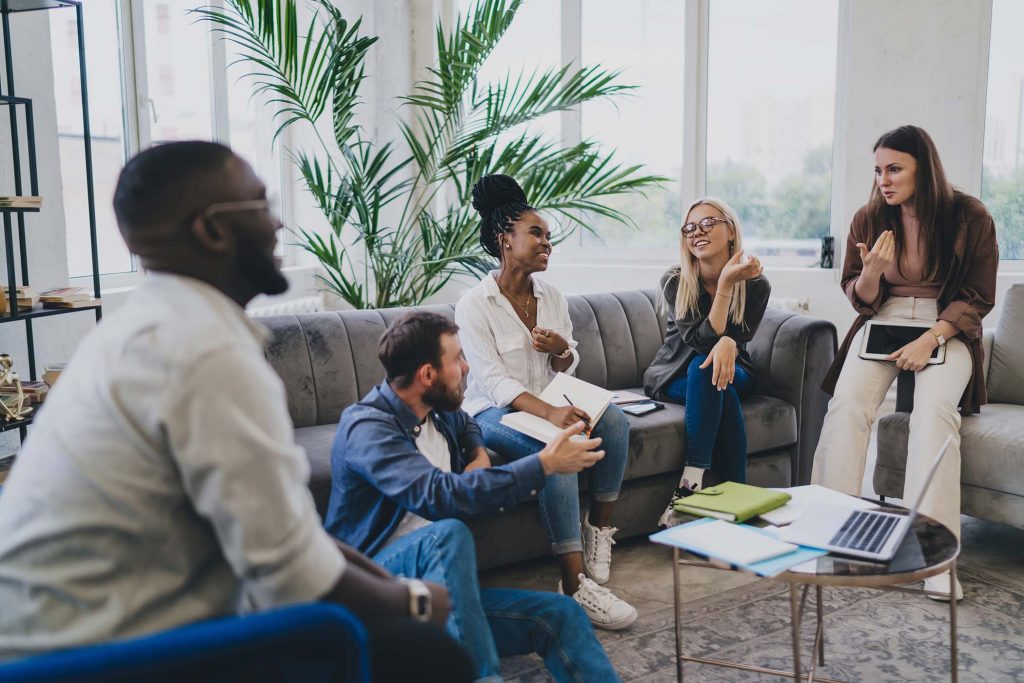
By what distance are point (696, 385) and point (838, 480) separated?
0.55 meters

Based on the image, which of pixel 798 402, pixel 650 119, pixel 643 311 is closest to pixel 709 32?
pixel 650 119

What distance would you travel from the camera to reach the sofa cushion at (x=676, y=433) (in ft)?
9.26

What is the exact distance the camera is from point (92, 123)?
350 centimetres

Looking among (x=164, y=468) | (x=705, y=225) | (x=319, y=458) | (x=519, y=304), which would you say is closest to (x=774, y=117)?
(x=705, y=225)

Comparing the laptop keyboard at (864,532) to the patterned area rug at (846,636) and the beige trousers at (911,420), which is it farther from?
the beige trousers at (911,420)

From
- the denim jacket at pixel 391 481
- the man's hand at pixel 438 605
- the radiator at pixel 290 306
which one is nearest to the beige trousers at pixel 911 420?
the denim jacket at pixel 391 481

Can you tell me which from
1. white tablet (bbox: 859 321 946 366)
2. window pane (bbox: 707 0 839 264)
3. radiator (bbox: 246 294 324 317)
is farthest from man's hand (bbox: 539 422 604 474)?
window pane (bbox: 707 0 839 264)

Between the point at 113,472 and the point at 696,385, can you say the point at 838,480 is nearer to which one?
the point at 696,385

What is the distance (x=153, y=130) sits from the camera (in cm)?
372

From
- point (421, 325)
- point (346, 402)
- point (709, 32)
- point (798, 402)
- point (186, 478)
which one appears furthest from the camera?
point (709, 32)

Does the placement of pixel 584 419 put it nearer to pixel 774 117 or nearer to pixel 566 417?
pixel 566 417

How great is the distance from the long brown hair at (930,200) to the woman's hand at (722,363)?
0.71 meters

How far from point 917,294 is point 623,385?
1.08m

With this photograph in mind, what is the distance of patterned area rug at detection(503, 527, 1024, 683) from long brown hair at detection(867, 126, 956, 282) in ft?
3.32
